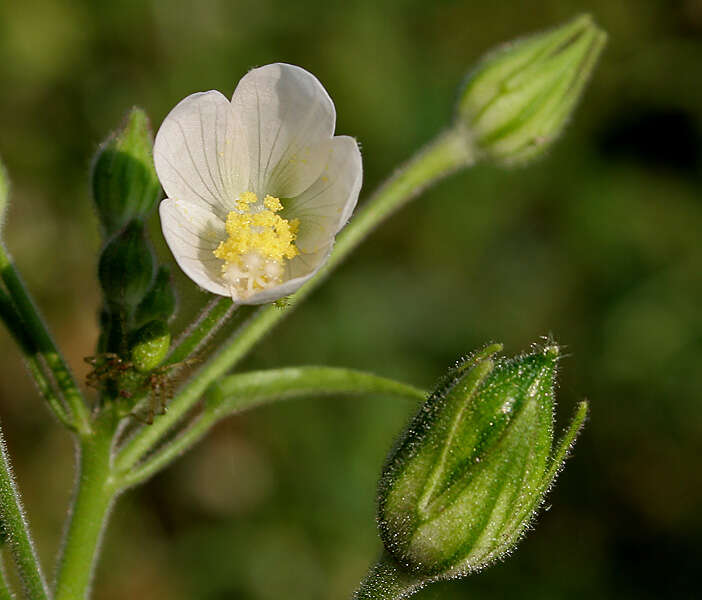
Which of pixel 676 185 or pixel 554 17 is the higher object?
pixel 554 17

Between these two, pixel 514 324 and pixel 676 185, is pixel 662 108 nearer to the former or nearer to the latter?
pixel 676 185

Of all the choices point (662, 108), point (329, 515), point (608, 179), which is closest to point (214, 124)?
point (329, 515)

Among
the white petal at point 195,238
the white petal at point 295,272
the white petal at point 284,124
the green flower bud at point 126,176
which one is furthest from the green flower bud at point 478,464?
the green flower bud at point 126,176

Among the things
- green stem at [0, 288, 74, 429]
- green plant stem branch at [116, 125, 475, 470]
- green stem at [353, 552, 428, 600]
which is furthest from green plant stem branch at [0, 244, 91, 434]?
green stem at [353, 552, 428, 600]

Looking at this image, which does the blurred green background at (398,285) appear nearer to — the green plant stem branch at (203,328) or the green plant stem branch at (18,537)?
the green plant stem branch at (18,537)

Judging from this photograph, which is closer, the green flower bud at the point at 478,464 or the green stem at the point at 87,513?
the green flower bud at the point at 478,464

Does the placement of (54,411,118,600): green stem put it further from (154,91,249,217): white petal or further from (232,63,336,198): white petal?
(232,63,336,198): white petal
